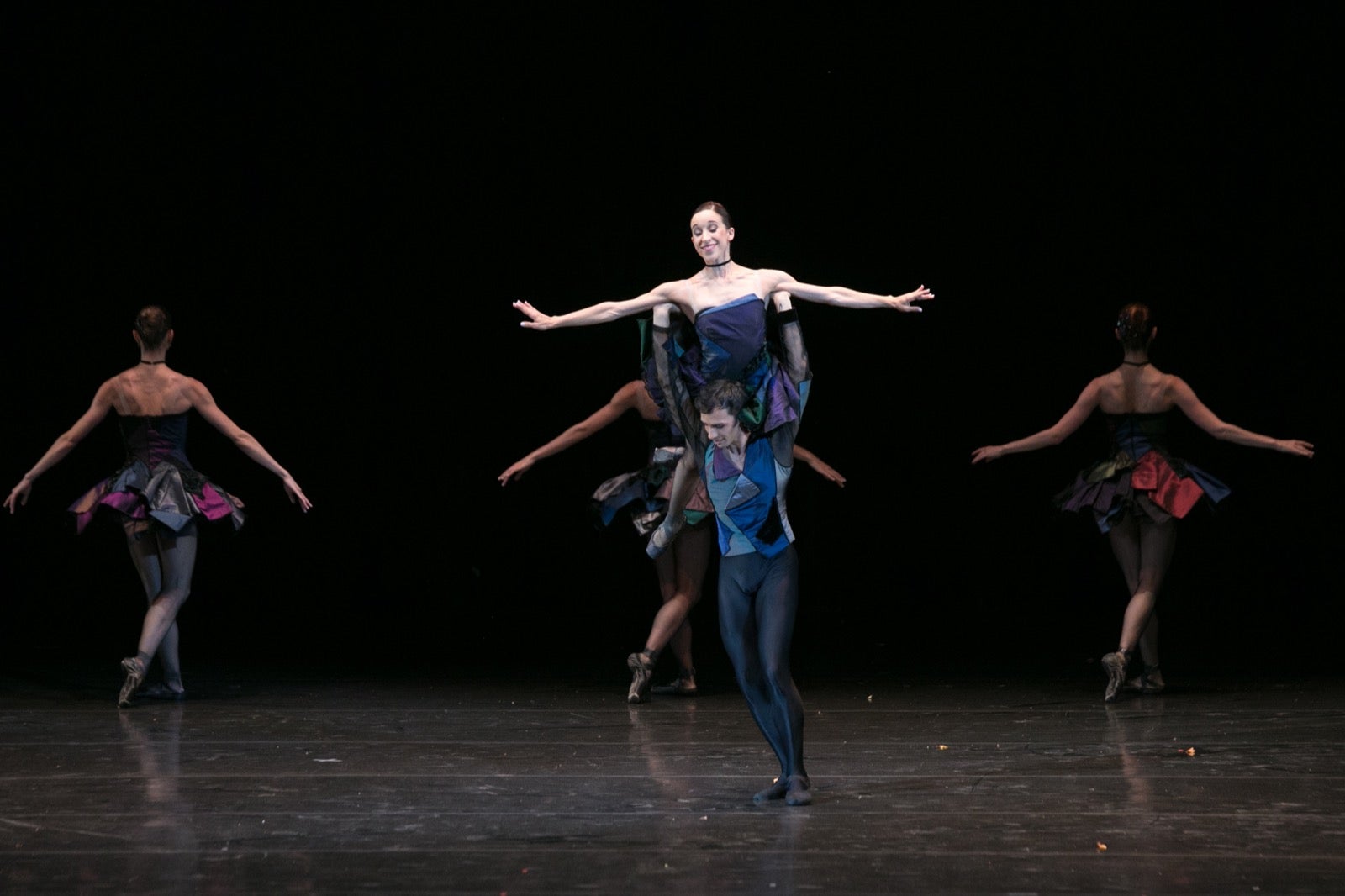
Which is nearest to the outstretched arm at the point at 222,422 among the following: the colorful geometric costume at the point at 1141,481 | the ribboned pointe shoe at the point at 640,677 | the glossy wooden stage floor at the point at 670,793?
the glossy wooden stage floor at the point at 670,793

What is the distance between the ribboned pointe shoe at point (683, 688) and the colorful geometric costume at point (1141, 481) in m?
1.49

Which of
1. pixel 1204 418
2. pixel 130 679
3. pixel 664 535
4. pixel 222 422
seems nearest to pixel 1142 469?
pixel 1204 418

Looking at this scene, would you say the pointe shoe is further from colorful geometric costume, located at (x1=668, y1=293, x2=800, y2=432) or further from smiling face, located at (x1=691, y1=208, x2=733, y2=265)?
smiling face, located at (x1=691, y1=208, x2=733, y2=265)

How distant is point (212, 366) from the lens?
9.20 meters

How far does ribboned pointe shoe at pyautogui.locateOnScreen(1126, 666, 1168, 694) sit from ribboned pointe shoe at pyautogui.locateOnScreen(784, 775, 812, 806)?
2457mm

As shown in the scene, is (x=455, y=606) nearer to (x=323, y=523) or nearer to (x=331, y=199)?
(x=323, y=523)

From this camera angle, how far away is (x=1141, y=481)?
5.82m

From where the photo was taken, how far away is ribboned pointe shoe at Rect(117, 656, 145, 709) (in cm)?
569

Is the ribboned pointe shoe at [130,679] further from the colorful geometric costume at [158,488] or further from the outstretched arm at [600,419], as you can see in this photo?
the outstretched arm at [600,419]

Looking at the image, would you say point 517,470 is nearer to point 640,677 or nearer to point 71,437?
point 640,677

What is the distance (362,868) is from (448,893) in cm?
28

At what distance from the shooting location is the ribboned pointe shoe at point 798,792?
3742 millimetres

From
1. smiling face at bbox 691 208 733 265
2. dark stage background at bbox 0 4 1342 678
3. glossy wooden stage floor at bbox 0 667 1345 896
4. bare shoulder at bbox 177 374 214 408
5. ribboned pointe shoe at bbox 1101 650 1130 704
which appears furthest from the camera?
dark stage background at bbox 0 4 1342 678

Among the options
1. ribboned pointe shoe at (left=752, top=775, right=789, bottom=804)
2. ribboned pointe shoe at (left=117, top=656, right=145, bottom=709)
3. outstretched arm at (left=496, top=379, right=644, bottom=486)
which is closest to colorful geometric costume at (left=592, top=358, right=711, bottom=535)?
A: outstretched arm at (left=496, top=379, right=644, bottom=486)
